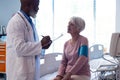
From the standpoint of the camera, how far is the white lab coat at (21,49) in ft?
5.66

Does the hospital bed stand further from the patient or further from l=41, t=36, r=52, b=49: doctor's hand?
l=41, t=36, r=52, b=49: doctor's hand

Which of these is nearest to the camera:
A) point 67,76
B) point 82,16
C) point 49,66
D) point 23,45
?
point 23,45

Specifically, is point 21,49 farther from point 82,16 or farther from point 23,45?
point 82,16

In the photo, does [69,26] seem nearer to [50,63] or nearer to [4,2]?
[50,63]

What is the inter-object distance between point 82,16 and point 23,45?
3446 mm

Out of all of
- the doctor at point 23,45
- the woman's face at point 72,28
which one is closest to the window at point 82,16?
the woman's face at point 72,28

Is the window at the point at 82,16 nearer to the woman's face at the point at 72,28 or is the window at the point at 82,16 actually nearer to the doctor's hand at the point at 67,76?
the woman's face at the point at 72,28

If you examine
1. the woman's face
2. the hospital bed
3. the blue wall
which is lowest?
the hospital bed

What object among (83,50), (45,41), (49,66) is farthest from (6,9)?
(45,41)

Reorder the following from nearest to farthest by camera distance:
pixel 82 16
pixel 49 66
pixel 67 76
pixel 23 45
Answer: pixel 23 45 → pixel 67 76 → pixel 49 66 → pixel 82 16

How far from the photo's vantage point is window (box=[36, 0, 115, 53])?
15.6 ft

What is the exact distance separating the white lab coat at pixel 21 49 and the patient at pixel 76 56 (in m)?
0.45

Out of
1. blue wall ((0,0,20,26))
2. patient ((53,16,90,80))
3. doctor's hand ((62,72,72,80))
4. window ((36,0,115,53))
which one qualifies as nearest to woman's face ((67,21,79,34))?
patient ((53,16,90,80))

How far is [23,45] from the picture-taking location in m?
1.71
